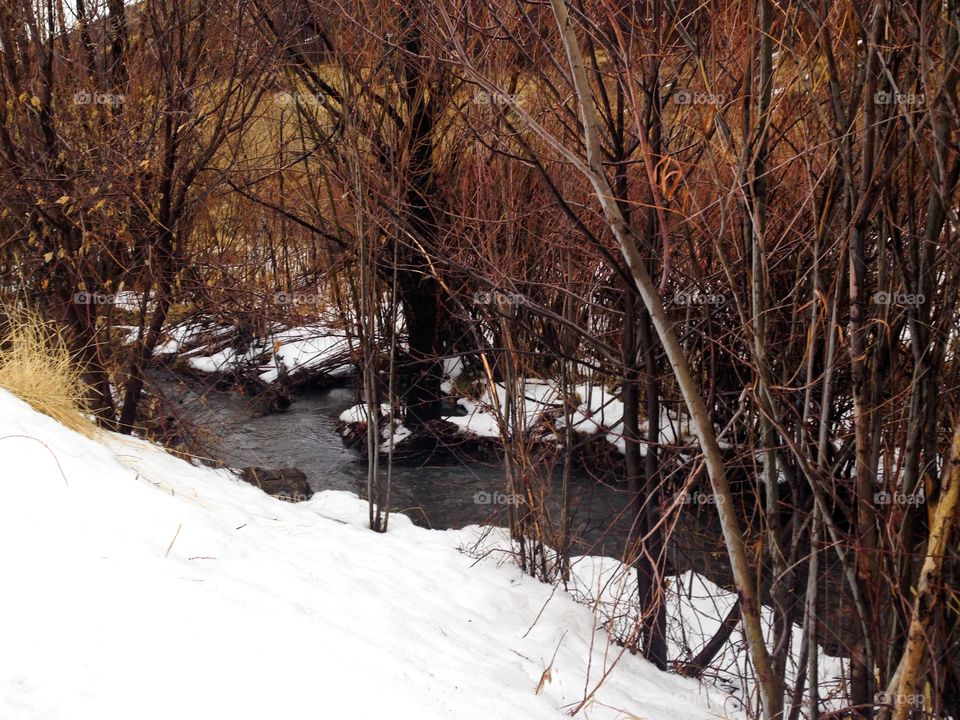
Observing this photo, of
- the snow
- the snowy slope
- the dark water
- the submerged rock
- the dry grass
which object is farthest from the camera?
the snow

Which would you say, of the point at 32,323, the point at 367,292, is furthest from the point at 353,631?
the point at 32,323

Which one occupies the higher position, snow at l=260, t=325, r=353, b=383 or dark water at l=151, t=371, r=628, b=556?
snow at l=260, t=325, r=353, b=383

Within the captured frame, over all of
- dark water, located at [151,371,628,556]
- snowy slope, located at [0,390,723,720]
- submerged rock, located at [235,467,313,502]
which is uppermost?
snowy slope, located at [0,390,723,720]

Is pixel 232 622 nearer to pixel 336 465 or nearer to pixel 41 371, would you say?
pixel 41 371

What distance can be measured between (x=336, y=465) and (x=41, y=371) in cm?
444

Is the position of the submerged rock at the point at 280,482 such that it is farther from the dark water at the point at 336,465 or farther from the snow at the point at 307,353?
the snow at the point at 307,353

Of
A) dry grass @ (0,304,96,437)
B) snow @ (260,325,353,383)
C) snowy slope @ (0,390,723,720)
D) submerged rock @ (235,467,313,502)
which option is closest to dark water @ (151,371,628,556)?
snow @ (260,325,353,383)

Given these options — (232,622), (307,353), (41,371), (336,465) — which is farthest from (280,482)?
(232,622)

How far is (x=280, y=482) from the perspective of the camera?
317 inches

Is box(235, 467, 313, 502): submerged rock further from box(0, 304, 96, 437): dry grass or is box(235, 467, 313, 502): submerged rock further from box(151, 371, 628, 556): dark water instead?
box(0, 304, 96, 437): dry grass

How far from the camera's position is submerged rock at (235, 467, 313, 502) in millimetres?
7840

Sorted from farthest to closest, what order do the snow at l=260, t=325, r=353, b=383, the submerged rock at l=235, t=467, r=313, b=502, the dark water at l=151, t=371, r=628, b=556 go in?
the snow at l=260, t=325, r=353, b=383
the dark water at l=151, t=371, r=628, b=556
the submerged rock at l=235, t=467, r=313, b=502

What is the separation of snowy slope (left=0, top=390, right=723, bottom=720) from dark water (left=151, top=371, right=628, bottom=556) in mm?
2162

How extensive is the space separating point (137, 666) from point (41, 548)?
813 mm
